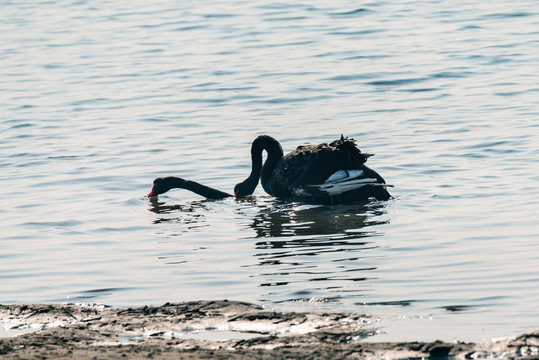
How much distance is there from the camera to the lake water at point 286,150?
757 centimetres

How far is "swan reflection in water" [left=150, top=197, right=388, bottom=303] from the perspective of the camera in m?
7.45

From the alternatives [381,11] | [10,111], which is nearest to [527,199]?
[10,111]

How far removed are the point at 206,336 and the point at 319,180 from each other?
5.54 metres

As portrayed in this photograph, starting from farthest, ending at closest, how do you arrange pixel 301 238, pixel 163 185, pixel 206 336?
1. pixel 163 185
2. pixel 301 238
3. pixel 206 336

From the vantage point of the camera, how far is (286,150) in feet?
46.1

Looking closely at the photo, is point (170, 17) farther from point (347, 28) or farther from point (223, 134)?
point (223, 134)

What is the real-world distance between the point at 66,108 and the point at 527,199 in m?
9.72

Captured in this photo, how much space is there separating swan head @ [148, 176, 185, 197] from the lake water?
1.00 feet

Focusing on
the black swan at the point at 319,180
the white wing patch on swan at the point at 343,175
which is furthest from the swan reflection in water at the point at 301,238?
the white wing patch on swan at the point at 343,175

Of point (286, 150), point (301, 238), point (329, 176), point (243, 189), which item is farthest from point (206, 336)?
point (286, 150)

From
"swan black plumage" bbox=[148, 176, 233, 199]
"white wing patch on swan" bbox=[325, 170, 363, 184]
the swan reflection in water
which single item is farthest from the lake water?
"white wing patch on swan" bbox=[325, 170, 363, 184]

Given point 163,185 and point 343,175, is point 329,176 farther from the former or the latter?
point 163,185

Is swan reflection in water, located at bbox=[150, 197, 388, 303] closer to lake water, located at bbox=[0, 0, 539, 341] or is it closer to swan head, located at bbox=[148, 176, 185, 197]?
lake water, located at bbox=[0, 0, 539, 341]

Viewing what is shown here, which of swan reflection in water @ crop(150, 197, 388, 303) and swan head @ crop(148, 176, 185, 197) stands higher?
swan head @ crop(148, 176, 185, 197)
